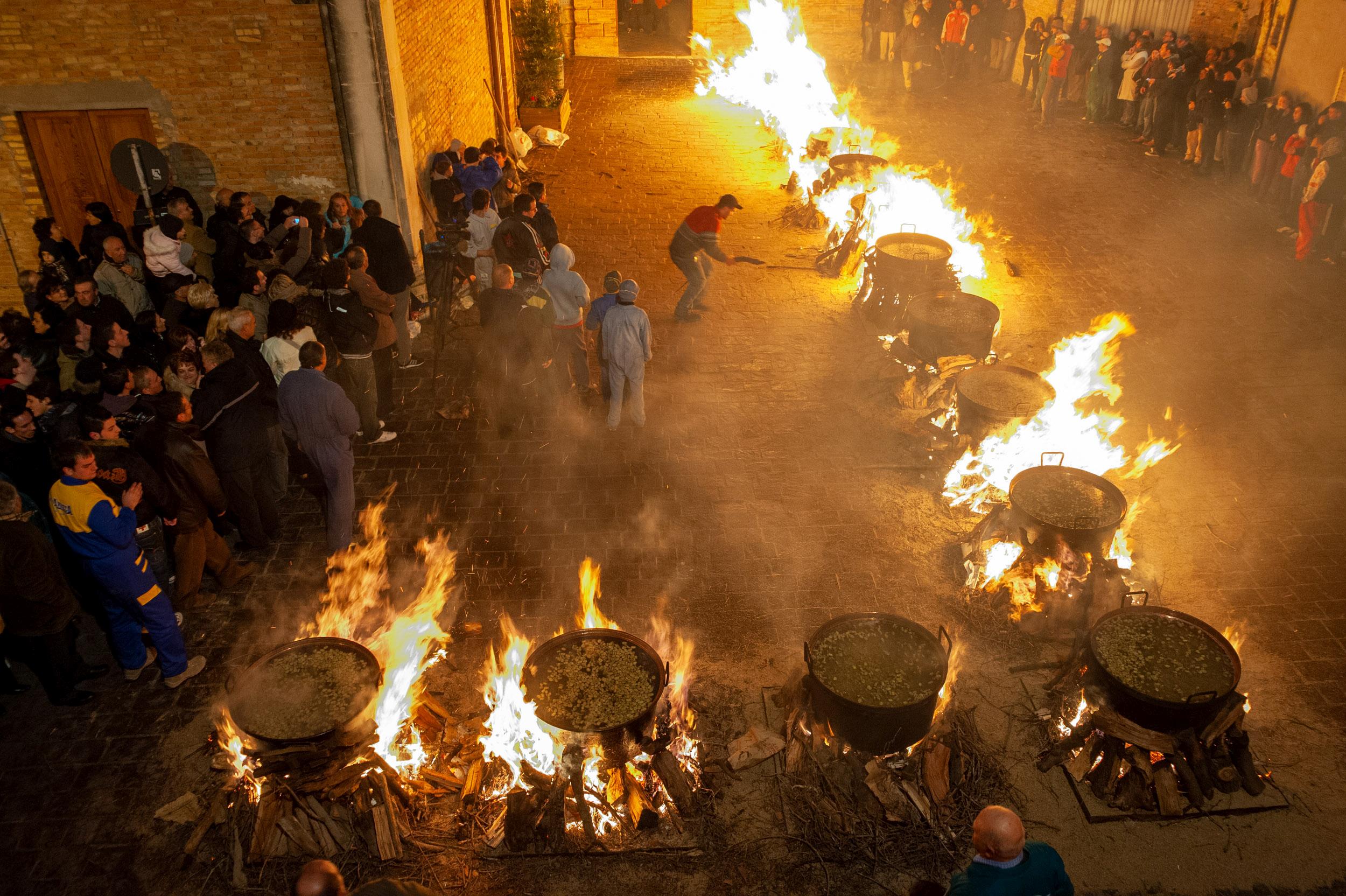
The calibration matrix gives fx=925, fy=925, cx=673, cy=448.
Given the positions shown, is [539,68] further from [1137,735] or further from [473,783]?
[1137,735]

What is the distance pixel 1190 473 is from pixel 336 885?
9.45 m

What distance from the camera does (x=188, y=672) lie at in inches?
298

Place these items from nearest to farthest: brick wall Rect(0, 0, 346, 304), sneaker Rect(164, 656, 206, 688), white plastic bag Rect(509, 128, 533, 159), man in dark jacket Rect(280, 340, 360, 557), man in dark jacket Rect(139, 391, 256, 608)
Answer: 1. sneaker Rect(164, 656, 206, 688)
2. man in dark jacket Rect(139, 391, 256, 608)
3. man in dark jacket Rect(280, 340, 360, 557)
4. brick wall Rect(0, 0, 346, 304)
5. white plastic bag Rect(509, 128, 533, 159)

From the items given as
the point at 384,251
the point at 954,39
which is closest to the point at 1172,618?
the point at 384,251

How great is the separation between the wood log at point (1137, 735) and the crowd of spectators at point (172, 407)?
262 inches

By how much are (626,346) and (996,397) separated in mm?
4047

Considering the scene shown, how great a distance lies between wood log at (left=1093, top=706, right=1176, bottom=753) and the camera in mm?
6598

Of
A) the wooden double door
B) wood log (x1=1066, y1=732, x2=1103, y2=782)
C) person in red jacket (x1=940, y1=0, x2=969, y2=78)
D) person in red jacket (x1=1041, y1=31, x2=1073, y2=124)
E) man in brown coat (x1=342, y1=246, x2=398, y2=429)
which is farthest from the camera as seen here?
person in red jacket (x1=940, y1=0, x2=969, y2=78)

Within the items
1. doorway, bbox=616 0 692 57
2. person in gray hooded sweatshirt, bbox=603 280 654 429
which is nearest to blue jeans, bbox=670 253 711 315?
person in gray hooded sweatshirt, bbox=603 280 654 429

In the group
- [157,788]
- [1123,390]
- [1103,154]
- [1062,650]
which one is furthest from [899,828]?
[1103,154]

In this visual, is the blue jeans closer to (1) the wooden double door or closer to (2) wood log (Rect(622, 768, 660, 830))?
(1) the wooden double door

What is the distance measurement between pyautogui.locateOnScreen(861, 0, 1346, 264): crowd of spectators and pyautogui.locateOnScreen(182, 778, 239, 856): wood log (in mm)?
17109

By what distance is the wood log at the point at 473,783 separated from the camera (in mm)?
6457

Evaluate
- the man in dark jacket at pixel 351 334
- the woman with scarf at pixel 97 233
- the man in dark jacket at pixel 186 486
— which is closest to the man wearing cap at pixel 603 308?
the man in dark jacket at pixel 351 334
